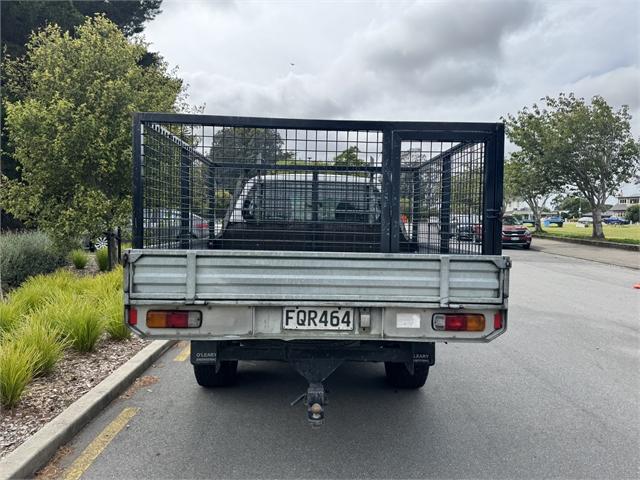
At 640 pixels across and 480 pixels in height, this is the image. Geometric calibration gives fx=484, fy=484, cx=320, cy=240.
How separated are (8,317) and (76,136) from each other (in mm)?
4773

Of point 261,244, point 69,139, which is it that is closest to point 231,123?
point 261,244

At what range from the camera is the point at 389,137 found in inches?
129

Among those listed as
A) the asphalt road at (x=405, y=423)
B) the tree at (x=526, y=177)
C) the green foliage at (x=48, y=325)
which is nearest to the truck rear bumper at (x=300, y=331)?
the asphalt road at (x=405, y=423)

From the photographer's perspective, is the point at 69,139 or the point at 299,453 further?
the point at 69,139

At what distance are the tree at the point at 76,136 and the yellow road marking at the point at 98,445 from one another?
256 inches

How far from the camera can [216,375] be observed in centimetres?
444

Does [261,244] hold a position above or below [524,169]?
below

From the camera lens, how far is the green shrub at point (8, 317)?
5.32m

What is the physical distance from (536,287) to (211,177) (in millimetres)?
9655

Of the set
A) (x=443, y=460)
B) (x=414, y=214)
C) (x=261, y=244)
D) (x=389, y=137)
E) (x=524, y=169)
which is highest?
(x=524, y=169)

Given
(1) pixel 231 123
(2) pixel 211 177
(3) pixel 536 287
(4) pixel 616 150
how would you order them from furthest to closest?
(4) pixel 616 150, (3) pixel 536 287, (2) pixel 211 177, (1) pixel 231 123

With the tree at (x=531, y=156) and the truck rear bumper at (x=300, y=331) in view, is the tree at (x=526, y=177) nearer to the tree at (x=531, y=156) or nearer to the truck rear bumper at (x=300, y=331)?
the tree at (x=531, y=156)

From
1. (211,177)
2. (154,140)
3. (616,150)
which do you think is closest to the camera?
(154,140)

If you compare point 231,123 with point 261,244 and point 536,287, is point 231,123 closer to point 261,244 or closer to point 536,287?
point 261,244
